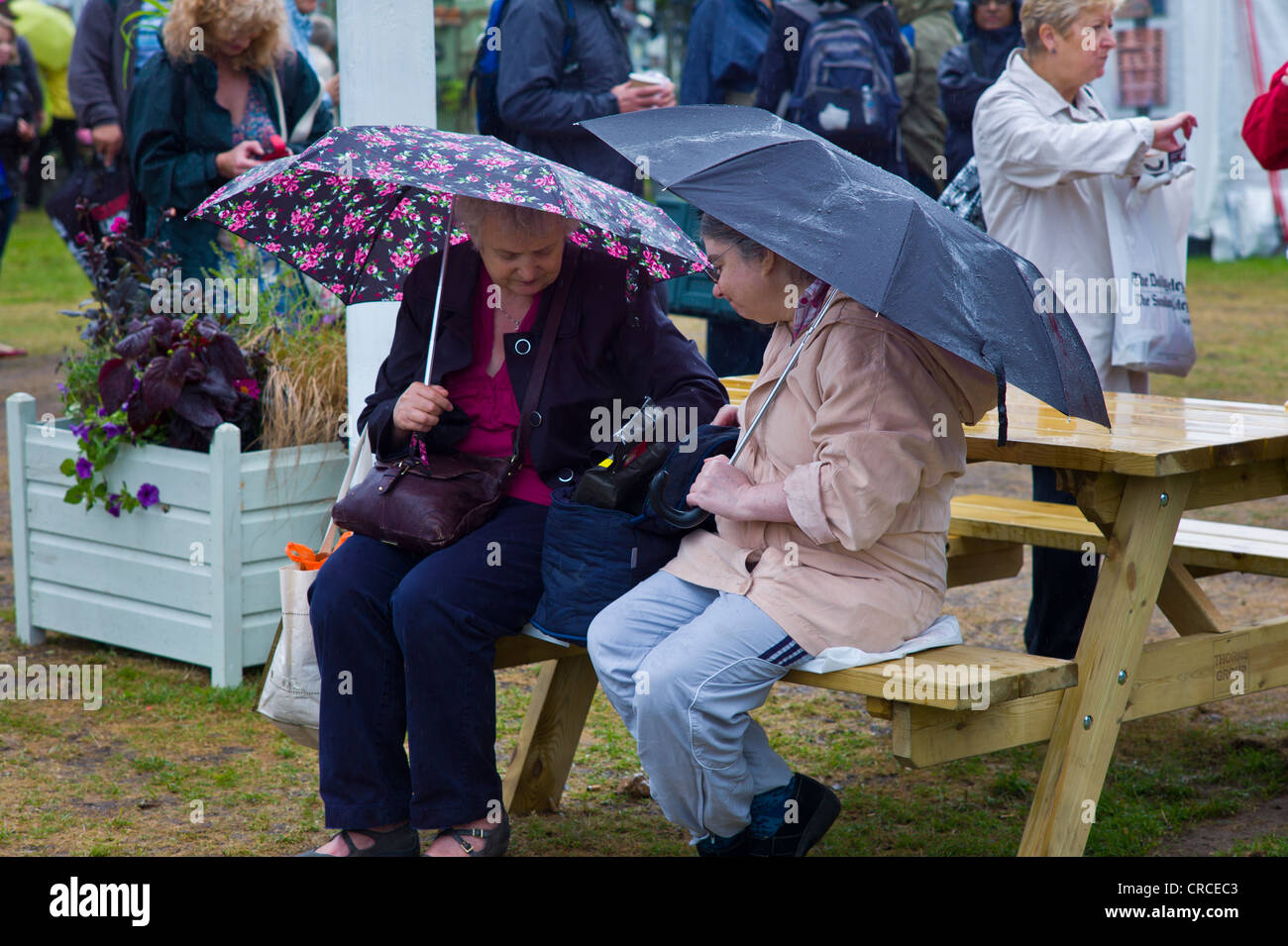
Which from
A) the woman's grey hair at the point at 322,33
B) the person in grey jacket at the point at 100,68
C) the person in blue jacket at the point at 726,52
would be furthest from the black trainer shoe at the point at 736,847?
the woman's grey hair at the point at 322,33

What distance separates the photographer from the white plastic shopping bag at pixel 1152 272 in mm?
4098

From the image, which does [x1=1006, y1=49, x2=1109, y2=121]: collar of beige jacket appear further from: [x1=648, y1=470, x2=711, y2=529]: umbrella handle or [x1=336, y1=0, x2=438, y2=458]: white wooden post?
[x1=648, y1=470, x2=711, y2=529]: umbrella handle

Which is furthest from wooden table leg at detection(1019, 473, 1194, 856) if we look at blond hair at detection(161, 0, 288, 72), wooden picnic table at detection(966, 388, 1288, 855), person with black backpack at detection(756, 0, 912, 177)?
blond hair at detection(161, 0, 288, 72)

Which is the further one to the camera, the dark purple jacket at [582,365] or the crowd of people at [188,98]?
the crowd of people at [188,98]

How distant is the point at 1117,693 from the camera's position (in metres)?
2.91

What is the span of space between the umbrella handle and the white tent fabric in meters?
11.5

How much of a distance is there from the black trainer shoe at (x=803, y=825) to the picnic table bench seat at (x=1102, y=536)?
1063 mm

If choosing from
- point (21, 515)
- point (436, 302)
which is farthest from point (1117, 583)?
point (21, 515)

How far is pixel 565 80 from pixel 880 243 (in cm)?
338

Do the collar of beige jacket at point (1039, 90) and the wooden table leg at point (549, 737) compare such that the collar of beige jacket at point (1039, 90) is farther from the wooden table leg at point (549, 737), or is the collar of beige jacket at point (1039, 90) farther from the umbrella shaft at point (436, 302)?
the wooden table leg at point (549, 737)
